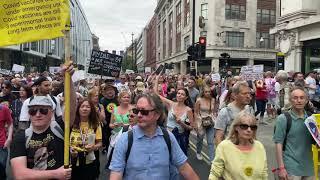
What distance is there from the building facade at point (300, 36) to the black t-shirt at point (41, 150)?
22.9 metres

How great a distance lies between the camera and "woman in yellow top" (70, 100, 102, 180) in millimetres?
5824

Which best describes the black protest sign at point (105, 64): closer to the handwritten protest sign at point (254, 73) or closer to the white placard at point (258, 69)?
the handwritten protest sign at point (254, 73)

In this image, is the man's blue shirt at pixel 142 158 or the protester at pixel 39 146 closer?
the man's blue shirt at pixel 142 158

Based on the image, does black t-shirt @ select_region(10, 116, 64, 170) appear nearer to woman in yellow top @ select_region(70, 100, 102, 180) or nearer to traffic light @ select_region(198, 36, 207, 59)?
woman in yellow top @ select_region(70, 100, 102, 180)

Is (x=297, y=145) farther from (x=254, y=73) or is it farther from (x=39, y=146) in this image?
(x=254, y=73)

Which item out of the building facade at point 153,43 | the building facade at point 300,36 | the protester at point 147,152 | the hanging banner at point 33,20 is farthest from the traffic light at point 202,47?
the building facade at point 153,43

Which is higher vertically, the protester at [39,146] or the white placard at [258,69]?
the white placard at [258,69]

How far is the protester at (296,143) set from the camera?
510 centimetres

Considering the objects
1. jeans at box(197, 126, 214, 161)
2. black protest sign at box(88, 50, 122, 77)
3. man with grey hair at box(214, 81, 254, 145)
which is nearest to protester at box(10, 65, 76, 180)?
man with grey hair at box(214, 81, 254, 145)

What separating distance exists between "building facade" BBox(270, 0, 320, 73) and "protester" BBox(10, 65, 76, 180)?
22.9 metres

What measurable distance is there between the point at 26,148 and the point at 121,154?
0.77 meters

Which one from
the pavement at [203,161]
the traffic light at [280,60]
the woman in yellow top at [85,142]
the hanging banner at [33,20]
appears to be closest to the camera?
the hanging banner at [33,20]

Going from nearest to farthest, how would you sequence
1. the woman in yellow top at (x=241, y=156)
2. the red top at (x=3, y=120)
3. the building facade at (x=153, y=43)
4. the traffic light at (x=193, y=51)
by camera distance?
the woman in yellow top at (x=241, y=156), the red top at (x=3, y=120), the traffic light at (x=193, y=51), the building facade at (x=153, y=43)

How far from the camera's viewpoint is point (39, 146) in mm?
3797
